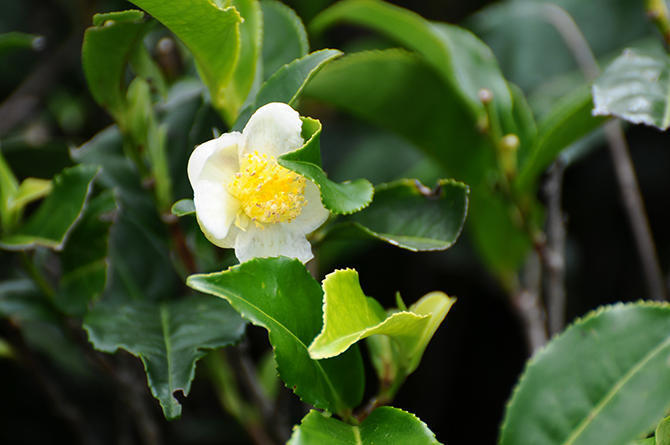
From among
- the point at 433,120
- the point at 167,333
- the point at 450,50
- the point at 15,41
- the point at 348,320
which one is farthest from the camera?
the point at 433,120

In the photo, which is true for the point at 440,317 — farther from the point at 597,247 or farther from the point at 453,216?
the point at 597,247

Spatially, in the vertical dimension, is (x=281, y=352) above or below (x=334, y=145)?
above

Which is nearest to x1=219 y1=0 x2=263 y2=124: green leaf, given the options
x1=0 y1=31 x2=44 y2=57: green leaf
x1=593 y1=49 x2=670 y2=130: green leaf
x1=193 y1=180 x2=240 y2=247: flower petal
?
x1=193 y1=180 x2=240 y2=247: flower petal

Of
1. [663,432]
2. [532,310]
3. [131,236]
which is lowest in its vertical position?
[532,310]

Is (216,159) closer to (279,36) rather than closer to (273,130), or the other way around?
(273,130)

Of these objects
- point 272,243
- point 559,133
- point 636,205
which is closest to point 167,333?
point 272,243

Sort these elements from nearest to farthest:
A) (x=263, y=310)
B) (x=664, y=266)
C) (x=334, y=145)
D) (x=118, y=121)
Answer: (x=263, y=310) → (x=118, y=121) → (x=664, y=266) → (x=334, y=145)

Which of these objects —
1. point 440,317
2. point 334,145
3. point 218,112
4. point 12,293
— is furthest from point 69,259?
point 334,145

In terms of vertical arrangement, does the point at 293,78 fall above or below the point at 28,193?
above
